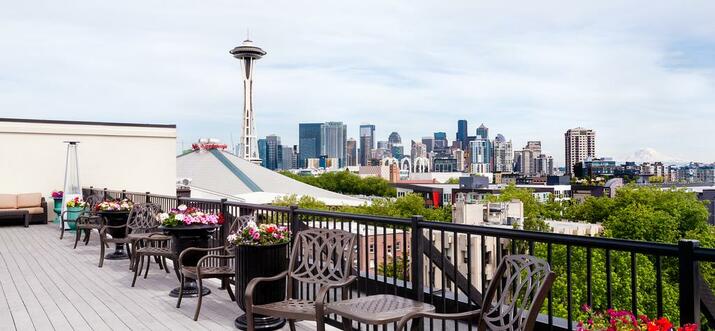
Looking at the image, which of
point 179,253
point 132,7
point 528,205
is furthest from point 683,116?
point 179,253

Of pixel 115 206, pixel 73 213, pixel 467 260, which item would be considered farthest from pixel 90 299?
pixel 73 213

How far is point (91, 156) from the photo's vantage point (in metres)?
17.6

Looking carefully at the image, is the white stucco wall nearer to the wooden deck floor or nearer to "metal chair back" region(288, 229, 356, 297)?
the wooden deck floor

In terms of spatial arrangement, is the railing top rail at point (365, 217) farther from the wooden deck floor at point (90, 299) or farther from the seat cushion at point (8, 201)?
the seat cushion at point (8, 201)

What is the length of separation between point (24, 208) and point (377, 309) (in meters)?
15.5

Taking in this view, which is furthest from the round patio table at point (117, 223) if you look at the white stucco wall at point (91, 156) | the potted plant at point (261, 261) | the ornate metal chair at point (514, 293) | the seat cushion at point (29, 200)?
the white stucco wall at point (91, 156)

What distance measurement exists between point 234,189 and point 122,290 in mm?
61834

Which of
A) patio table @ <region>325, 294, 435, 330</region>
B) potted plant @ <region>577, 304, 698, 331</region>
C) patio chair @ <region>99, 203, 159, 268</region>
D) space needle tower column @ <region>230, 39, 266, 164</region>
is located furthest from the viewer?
space needle tower column @ <region>230, 39, 266, 164</region>

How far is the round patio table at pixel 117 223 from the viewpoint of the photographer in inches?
387

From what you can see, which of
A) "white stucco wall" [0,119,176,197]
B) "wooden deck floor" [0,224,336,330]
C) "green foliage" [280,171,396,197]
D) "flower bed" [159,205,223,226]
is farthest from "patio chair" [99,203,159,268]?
"green foliage" [280,171,396,197]

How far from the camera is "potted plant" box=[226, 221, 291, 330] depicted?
4.98 metres

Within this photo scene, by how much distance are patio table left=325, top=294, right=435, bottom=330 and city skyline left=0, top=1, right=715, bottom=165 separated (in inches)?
708

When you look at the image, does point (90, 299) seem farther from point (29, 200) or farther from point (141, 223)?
point (29, 200)

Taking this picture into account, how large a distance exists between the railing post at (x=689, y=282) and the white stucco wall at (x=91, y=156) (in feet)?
59.0
